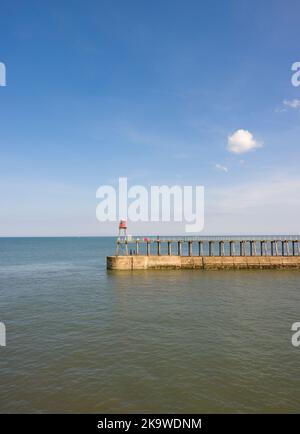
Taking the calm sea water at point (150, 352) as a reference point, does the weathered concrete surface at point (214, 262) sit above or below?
above

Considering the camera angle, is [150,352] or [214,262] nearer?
[150,352]

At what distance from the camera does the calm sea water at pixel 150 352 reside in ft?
42.8

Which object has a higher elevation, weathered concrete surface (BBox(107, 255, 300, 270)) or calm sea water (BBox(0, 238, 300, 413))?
weathered concrete surface (BBox(107, 255, 300, 270))

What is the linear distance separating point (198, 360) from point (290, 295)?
21530 millimetres

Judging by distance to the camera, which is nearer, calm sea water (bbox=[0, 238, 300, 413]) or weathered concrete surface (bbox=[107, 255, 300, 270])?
calm sea water (bbox=[0, 238, 300, 413])

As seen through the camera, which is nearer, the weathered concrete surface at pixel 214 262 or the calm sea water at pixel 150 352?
the calm sea water at pixel 150 352

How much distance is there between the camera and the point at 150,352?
58.7ft

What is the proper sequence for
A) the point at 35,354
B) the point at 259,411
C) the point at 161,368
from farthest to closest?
the point at 35,354 < the point at 161,368 < the point at 259,411

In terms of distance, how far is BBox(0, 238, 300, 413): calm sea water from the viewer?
13039 millimetres

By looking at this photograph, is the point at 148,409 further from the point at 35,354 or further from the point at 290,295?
the point at 290,295

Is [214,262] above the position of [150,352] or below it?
above

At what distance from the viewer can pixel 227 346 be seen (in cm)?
1875
